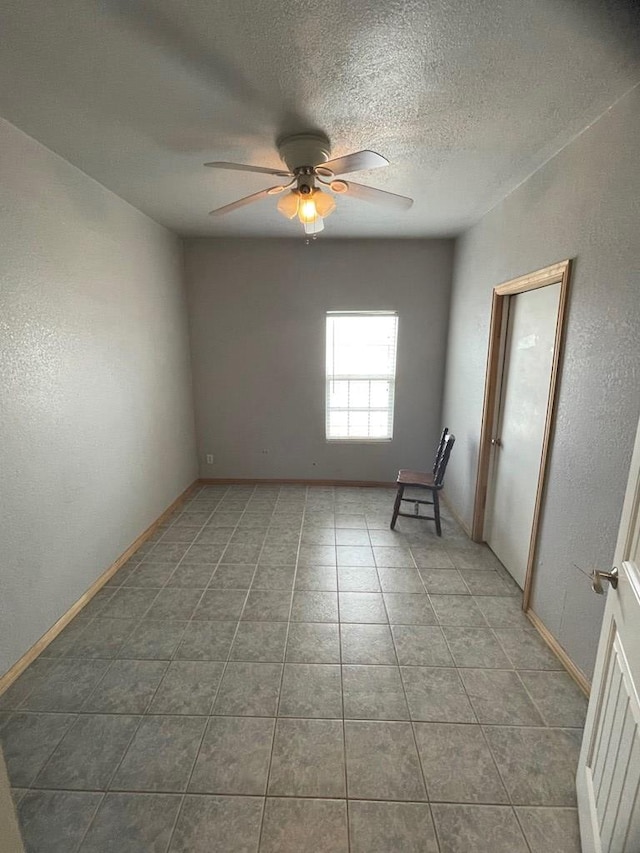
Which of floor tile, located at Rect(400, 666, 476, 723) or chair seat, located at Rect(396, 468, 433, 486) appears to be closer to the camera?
floor tile, located at Rect(400, 666, 476, 723)

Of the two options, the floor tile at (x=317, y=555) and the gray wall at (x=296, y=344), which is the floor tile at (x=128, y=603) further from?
the gray wall at (x=296, y=344)

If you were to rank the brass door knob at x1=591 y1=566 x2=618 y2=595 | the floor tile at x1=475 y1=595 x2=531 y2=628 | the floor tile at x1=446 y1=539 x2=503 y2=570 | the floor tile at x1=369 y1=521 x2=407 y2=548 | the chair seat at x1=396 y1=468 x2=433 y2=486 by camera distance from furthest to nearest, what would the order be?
the chair seat at x1=396 y1=468 x2=433 y2=486 → the floor tile at x1=369 y1=521 x2=407 y2=548 → the floor tile at x1=446 y1=539 x2=503 y2=570 → the floor tile at x1=475 y1=595 x2=531 y2=628 → the brass door knob at x1=591 y1=566 x2=618 y2=595

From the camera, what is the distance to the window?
4012mm

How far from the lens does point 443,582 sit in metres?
2.61

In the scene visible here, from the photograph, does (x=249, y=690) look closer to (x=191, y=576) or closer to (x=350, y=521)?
(x=191, y=576)

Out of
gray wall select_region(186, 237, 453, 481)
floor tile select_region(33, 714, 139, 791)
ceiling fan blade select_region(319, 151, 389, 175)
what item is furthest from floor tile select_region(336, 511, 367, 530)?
ceiling fan blade select_region(319, 151, 389, 175)

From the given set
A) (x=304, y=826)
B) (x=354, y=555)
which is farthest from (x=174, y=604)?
(x=304, y=826)

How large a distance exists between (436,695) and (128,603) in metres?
1.88

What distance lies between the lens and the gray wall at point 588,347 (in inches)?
59.7

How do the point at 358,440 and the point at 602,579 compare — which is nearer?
the point at 602,579

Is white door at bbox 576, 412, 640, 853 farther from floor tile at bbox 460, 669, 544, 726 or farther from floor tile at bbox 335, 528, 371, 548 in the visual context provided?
floor tile at bbox 335, 528, 371, 548

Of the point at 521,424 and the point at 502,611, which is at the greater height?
the point at 521,424

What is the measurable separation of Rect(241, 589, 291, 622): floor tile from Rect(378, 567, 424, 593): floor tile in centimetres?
67

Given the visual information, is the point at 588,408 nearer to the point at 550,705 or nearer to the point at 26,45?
the point at 550,705
